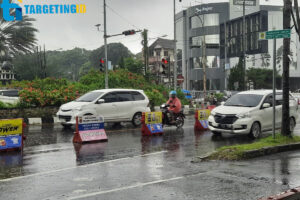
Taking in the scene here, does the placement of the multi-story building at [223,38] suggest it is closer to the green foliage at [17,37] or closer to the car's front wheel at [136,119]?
the green foliage at [17,37]

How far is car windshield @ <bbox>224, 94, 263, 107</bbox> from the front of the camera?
14.5 meters

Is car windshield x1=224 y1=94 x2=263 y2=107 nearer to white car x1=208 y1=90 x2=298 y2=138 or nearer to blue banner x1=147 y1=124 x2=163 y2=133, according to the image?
white car x1=208 y1=90 x2=298 y2=138

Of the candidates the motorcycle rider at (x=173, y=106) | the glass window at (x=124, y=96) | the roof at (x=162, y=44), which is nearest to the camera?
the motorcycle rider at (x=173, y=106)

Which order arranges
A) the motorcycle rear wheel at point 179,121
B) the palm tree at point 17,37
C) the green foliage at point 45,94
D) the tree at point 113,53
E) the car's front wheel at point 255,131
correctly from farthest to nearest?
1. the tree at point 113,53
2. the palm tree at point 17,37
3. the green foliage at point 45,94
4. the motorcycle rear wheel at point 179,121
5. the car's front wheel at point 255,131

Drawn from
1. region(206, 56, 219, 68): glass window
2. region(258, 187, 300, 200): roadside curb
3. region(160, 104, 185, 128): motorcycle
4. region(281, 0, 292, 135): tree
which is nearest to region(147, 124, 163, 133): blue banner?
region(160, 104, 185, 128): motorcycle

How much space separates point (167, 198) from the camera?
20.2 ft

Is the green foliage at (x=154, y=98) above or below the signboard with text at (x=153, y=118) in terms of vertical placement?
above

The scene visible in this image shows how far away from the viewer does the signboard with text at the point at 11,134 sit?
1099 cm

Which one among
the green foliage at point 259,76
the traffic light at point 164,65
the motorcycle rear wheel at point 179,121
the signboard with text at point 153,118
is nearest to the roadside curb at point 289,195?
the signboard with text at point 153,118

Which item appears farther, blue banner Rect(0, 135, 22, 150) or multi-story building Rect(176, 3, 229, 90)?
multi-story building Rect(176, 3, 229, 90)

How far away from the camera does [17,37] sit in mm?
46000

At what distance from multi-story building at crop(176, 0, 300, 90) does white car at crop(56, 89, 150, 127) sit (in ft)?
174

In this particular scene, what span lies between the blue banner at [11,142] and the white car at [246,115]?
6.88 m

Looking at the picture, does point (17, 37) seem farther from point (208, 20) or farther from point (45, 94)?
point (208, 20)
